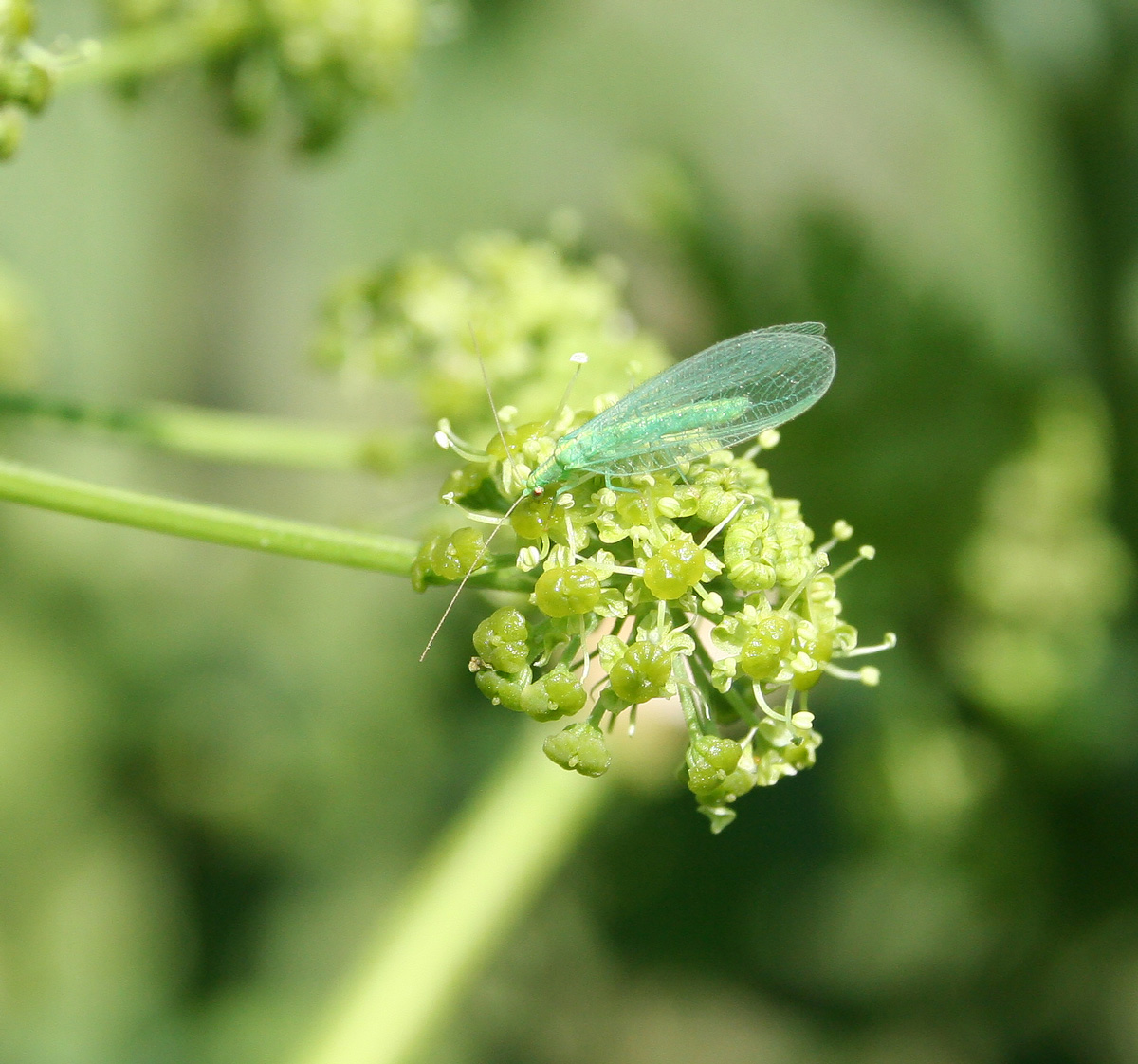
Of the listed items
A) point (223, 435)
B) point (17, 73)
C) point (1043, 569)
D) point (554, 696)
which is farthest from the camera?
point (1043, 569)

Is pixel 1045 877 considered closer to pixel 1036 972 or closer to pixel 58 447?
pixel 1036 972

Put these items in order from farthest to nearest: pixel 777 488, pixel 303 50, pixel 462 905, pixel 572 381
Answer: pixel 777 488 < pixel 462 905 < pixel 303 50 < pixel 572 381

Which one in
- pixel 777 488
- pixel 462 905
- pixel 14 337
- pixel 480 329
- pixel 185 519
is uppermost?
pixel 185 519

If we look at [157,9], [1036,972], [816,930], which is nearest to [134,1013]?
[816,930]

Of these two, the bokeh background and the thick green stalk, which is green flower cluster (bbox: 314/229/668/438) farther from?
the thick green stalk

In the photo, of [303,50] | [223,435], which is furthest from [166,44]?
[223,435]

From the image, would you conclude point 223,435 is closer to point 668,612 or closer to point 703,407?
point 703,407

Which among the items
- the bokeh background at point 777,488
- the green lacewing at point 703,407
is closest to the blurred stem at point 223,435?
the bokeh background at point 777,488
